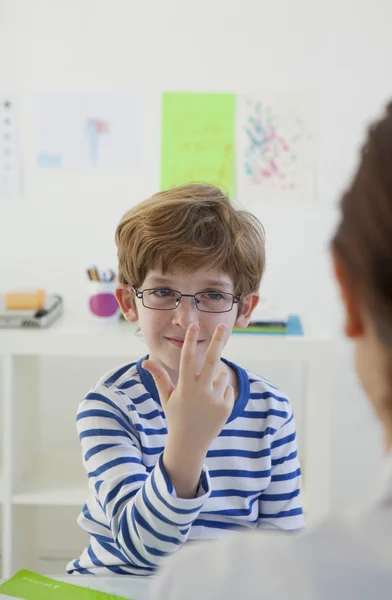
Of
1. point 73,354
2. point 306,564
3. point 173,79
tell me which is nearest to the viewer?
point 306,564

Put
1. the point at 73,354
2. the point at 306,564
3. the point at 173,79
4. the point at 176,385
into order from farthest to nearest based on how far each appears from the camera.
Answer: the point at 173,79
the point at 73,354
the point at 176,385
the point at 306,564

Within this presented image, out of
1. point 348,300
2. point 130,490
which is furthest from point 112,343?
point 348,300

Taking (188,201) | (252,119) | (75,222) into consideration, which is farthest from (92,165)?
(188,201)

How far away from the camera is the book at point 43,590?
101 centimetres

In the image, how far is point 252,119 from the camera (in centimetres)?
280

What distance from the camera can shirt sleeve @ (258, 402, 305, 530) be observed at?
4.57 ft

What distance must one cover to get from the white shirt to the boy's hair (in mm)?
856

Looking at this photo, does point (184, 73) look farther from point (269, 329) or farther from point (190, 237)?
point (190, 237)

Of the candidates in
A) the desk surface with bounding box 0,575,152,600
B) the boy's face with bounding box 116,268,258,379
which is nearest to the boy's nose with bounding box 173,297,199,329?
the boy's face with bounding box 116,268,258,379

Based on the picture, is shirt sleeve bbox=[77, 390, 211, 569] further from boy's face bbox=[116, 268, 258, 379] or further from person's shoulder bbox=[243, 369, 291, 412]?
person's shoulder bbox=[243, 369, 291, 412]

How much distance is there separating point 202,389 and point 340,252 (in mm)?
544

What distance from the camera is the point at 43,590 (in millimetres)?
1023

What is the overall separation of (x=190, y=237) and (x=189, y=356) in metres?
0.36

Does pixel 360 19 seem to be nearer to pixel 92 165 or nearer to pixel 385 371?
pixel 92 165
